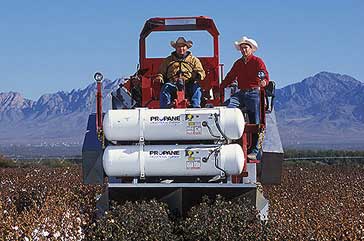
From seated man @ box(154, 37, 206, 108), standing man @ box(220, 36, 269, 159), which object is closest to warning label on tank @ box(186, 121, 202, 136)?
standing man @ box(220, 36, 269, 159)

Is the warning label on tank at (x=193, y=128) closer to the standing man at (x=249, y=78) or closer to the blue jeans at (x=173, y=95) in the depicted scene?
the blue jeans at (x=173, y=95)

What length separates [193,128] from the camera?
30.8ft

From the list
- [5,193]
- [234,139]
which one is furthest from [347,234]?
[5,193]

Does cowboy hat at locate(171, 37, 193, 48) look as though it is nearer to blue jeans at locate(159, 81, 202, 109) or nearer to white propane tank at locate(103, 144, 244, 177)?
blue jeans at locate(159, 81, 202, 109)

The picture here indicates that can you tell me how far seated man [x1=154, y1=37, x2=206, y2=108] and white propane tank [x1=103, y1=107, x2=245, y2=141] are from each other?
1.24m

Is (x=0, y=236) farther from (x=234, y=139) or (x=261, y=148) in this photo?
(x=261, y=148)

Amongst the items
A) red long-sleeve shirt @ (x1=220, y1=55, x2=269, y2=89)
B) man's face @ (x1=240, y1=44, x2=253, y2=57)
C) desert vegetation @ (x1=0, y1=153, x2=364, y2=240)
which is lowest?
desert vegetation @ (x1=0, y1=153, x2=364, y2=240)

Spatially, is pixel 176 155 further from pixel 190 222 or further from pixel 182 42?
pixel 182 42

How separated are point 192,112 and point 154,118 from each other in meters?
0.46

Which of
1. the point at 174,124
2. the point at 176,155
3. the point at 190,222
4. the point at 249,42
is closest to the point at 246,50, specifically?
the point at 249,42

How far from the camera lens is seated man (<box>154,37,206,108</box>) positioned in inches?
421

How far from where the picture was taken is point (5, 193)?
43.4ft

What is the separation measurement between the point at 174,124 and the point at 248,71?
6.51ft

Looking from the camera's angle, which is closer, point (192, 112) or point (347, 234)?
point (347, 234)
